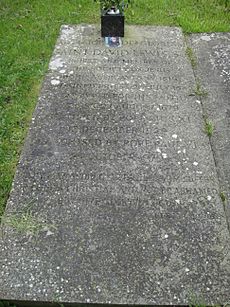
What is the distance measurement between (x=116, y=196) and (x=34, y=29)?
2953 millimetres

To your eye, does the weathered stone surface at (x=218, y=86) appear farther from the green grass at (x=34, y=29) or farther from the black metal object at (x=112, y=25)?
the black metal object at (x=112, y=25)

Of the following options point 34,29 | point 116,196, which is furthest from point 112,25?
point 116,196

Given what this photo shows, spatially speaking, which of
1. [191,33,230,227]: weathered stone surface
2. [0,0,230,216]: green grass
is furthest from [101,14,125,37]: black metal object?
[191,33,230,227]: weathered stone surface

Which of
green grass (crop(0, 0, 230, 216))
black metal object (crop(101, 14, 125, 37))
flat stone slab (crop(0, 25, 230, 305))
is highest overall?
black metal object (crop(101, 14, 125, 37))

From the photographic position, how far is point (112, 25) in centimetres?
508

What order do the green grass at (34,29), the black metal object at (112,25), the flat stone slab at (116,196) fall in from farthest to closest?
the black metal object at (112,25)
the green grass at (34,29)
the flat stone slab at (116,196)

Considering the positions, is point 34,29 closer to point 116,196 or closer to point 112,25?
point 112,25

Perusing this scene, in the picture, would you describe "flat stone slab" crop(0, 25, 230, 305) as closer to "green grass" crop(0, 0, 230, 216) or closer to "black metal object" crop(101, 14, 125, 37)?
"green grass" crop(0, 0, 230, 216)

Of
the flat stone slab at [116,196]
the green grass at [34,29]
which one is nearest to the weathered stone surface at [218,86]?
the flat stone slab at [116,196]

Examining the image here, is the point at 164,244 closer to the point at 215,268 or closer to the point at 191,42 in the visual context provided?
the point at 215,268

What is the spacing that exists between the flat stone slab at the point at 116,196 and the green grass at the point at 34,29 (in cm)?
17

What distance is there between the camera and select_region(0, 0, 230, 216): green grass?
4.10 m

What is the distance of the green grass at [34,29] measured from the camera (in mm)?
4098

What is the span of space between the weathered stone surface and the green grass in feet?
1.04
